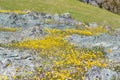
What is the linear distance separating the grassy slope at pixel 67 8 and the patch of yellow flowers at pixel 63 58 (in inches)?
1193

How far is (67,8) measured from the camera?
57.7 metres

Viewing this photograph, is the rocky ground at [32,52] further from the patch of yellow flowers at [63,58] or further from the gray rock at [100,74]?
the patch of yellow flowers at [63,58]

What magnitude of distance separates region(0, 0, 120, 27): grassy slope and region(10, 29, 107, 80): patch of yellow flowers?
3030 centimetres

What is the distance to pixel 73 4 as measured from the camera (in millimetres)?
61031

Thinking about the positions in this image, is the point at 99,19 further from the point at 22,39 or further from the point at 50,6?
the point at 22,39

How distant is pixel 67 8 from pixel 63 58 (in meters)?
39.5

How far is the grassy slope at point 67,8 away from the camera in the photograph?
53594 millimetres

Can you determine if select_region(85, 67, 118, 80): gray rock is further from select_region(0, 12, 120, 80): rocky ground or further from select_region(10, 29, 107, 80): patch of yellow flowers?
select_region(10, 29, 107, 80): patch of yellow flowers

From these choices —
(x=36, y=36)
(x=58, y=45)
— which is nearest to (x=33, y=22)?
(x=36, y=36)

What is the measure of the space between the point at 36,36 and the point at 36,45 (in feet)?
11.1

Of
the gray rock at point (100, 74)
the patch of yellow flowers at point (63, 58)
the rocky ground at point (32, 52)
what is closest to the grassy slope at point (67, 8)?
the rocky ground at point (32, 52)

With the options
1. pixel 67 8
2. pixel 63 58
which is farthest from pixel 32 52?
pixel 67 8

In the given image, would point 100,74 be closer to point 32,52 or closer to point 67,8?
point 32,52

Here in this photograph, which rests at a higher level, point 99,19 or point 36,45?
point 36,45
